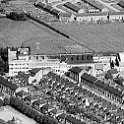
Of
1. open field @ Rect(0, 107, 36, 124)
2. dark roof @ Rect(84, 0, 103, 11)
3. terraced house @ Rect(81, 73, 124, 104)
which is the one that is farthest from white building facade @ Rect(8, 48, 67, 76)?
dark roof @ Rect(84, 0, 103, 11)

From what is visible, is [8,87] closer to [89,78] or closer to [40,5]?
[89,78]

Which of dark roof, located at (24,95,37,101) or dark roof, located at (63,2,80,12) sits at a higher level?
dark roof, located at (63,2,80,12)

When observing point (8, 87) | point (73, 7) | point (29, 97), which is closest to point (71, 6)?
point (73, 7)

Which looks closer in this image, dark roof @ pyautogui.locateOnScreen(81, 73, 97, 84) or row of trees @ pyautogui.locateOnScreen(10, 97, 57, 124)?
row of trees @ pyautogui.locateOnScreen(10, 97, 57, 124)

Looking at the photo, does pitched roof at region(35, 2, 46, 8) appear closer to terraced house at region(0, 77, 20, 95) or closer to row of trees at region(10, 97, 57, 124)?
terraced house at region(0, 77, 20, 95)

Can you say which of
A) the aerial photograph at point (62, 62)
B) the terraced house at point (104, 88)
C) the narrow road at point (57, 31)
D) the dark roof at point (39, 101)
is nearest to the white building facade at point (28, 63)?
the aerial photograph at point (62, 62)

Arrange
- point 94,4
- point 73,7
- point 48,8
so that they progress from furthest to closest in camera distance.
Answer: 1. point 94,4
2. point 73,7
3. point 48,8
